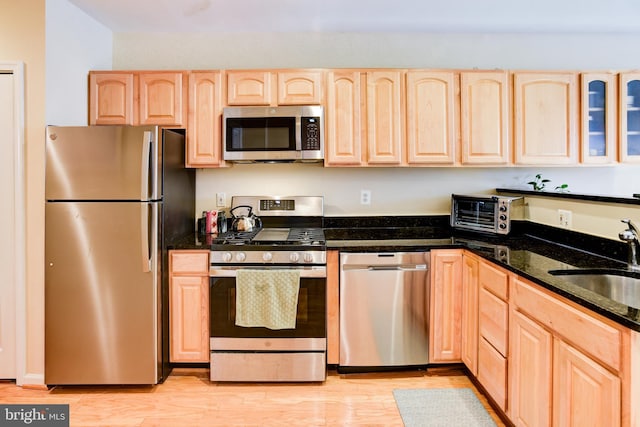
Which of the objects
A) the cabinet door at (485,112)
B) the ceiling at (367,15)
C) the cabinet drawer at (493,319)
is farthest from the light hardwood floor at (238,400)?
the ceiling at (367,15)

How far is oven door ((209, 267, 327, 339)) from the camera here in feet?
8.70

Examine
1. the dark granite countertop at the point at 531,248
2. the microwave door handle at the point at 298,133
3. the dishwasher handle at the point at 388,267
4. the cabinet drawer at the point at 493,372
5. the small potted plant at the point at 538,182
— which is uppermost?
the microwave door handle at the point at 298,133

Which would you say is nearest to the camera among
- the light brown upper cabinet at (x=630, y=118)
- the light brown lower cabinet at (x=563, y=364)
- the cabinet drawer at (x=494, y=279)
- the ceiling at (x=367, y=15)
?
the light brown lower cabinet at (x=563, y=364)

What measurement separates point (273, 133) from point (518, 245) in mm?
1790

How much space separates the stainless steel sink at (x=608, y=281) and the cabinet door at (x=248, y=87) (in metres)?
2.16

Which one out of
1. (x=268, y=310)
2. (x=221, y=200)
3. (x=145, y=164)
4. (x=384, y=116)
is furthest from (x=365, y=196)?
(x=145, y=164)

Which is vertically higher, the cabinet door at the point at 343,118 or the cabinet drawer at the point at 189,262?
the cabinet door at the point at 343,118

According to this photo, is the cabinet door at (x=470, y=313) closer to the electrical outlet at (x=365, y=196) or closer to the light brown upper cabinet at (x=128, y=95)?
the electrical outlet at (x=365, y=196)

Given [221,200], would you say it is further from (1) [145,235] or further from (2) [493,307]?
(2) [493,307]

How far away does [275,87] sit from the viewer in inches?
118

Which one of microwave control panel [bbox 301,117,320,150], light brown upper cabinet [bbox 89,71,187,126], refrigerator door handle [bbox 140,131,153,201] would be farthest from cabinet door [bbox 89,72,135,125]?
microwave control panel [bbox 301,117,320,150]

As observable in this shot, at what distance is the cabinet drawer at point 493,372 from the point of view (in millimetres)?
2141

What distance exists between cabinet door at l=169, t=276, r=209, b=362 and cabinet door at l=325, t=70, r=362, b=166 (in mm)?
1252

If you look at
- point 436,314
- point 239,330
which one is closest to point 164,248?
point 239,330
